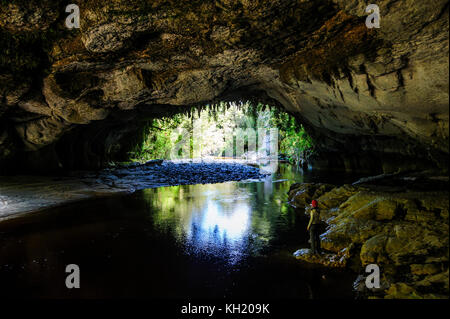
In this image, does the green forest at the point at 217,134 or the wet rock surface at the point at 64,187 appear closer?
the wet rock surface at the point at 64,187

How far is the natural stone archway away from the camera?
735cm

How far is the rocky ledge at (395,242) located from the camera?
181 inches

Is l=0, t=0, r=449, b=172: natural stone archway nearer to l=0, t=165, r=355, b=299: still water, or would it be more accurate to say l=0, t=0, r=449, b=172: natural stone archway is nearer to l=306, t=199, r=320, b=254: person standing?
l=306, t=199, r=320, b=254: person standing

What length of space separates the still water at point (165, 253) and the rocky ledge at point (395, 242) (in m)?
0.67

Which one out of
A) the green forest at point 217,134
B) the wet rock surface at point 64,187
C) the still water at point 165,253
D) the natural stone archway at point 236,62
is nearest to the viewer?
the still water at point 165,253

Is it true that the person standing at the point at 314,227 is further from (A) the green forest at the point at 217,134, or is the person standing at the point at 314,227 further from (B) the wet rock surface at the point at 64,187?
(A) the green forest at the point at 217,134

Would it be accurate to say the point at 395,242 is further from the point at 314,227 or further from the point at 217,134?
the point at 217,134

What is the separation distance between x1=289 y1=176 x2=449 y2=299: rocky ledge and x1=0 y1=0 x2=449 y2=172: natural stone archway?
96.1 inches

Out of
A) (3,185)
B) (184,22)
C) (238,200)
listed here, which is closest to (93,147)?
(3,185)

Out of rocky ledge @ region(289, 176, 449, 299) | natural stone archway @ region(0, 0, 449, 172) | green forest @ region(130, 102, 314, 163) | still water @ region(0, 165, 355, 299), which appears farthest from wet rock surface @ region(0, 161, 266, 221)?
rocky ledge @ region(289, 176, 449, 299)

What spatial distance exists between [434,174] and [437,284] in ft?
25.8

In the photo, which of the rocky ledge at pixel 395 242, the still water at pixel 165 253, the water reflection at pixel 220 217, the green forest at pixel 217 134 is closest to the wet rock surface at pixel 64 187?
the still water at pixel 165 253

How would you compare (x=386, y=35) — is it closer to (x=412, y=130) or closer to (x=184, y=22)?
(x=412, y=130)
